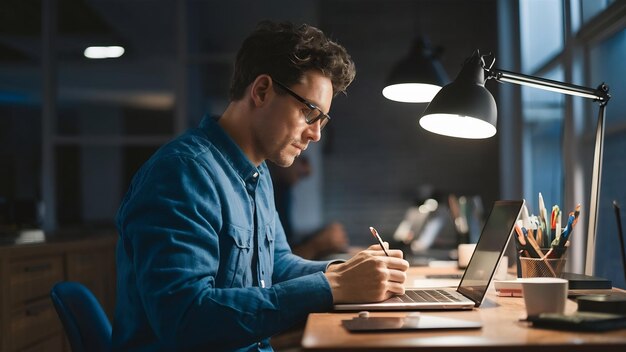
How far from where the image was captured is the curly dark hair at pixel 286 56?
1.64 meters

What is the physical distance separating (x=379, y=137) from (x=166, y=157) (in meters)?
5.75

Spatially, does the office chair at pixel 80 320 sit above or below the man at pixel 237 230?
below

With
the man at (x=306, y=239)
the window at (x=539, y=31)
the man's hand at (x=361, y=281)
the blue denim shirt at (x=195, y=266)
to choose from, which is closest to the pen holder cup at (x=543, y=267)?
the man's hand at (x=361, y=281)

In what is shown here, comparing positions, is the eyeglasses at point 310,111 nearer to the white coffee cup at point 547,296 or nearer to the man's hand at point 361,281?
the man's hand at point 361,281

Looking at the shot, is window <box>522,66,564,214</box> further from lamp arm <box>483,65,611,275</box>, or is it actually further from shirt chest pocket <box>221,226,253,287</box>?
shirt chest pocket <box>221,226,253,287</box>

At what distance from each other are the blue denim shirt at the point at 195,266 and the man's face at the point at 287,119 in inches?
4.3

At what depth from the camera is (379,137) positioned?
704 cm

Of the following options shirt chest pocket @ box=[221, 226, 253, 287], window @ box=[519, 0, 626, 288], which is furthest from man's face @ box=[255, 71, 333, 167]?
window @ box=[519, 0, 626, 288]

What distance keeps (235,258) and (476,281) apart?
55cm

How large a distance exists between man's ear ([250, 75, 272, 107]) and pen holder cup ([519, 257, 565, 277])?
2.48 ft

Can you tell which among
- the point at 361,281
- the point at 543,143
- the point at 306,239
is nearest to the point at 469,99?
the point at 361,281

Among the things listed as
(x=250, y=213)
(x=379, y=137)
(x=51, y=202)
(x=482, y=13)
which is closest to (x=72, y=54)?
(x=51, y=202)

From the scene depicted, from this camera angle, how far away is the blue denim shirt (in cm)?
122

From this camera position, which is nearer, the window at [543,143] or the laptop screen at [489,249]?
the laptop screen at [489,249]
